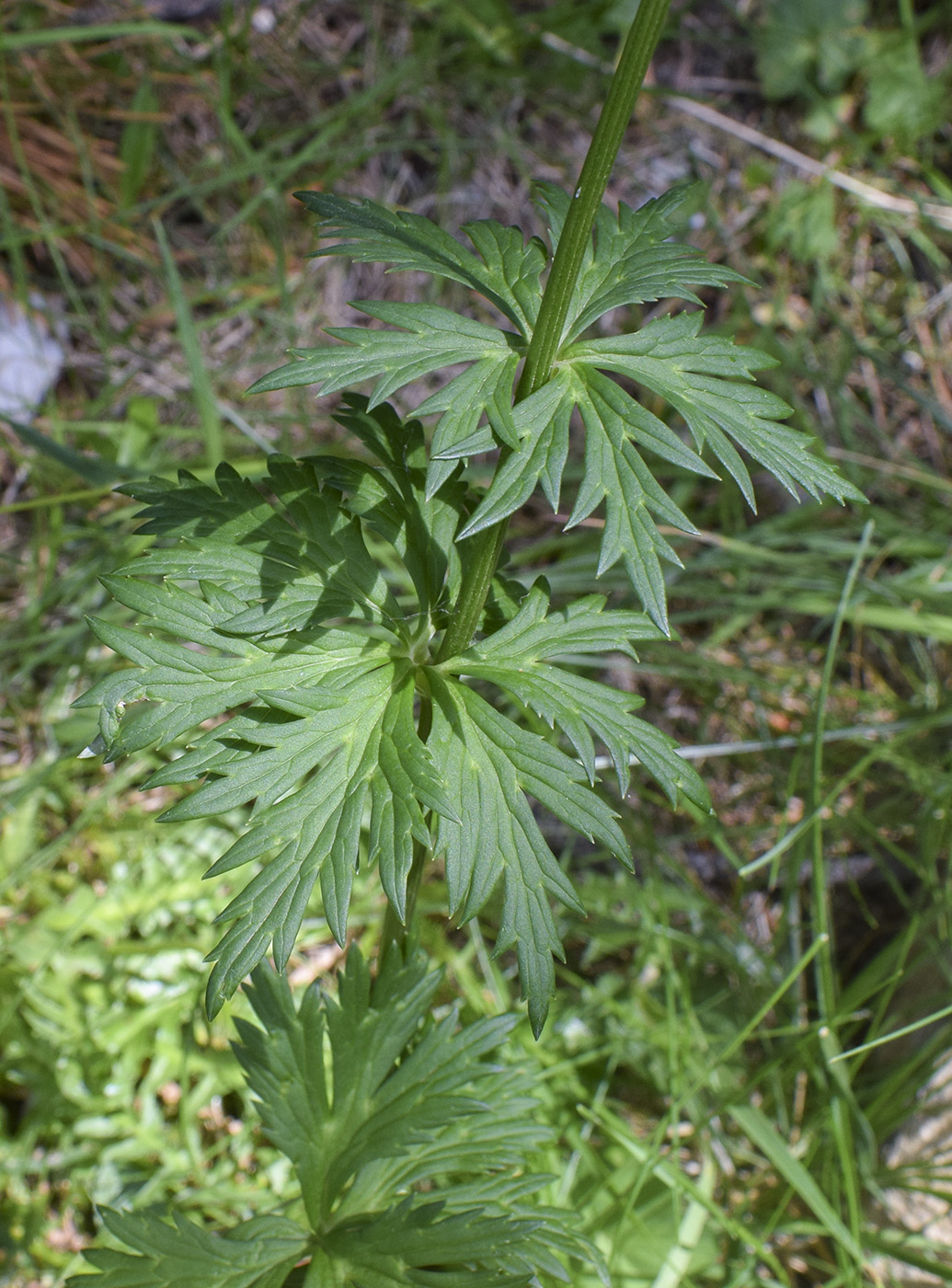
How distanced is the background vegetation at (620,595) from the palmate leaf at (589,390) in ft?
0.94

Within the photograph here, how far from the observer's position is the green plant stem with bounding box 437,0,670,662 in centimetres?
96

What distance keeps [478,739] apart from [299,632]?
0.89ft

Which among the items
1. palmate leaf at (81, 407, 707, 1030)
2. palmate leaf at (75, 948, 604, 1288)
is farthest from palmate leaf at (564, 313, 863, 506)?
palmate leaf at (75, 948, 604, 1288)

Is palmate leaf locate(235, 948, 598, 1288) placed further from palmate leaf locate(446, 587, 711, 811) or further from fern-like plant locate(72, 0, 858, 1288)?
palmate leaf locate(446, 587, 711, 811)

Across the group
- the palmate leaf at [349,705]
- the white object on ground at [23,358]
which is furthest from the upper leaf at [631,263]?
the white object on ground at [23,358]

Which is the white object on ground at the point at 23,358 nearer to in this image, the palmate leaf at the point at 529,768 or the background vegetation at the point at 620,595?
the background vegetation at the point at 620,595

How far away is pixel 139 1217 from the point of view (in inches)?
53.6

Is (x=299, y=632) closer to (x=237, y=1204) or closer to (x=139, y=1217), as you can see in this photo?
(x=139, y=1217)

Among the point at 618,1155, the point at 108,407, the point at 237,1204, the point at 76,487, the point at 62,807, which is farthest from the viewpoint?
the point at 108,407

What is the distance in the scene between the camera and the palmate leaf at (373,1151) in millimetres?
1323

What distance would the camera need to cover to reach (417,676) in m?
1.37

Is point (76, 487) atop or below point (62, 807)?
atop

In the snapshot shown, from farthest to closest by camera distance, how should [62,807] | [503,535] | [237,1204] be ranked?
[62,807], [237,1204], [503,535]

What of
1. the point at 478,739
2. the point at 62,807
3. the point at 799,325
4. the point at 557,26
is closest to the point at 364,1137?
the point at 478,739
